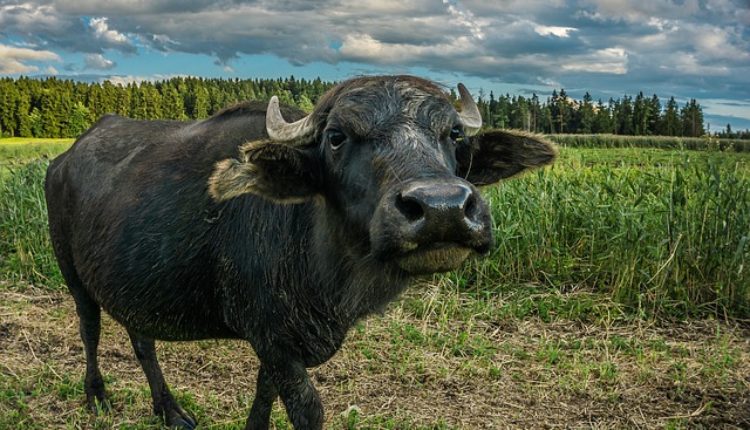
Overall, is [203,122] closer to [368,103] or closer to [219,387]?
[368,103]

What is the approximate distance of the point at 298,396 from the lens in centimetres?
341

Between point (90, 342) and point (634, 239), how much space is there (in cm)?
552

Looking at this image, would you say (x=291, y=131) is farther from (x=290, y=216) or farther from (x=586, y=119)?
(x=586, y=119)

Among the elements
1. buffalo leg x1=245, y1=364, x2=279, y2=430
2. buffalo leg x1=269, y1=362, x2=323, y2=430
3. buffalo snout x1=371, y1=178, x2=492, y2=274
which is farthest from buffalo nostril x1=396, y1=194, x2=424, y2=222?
buffalo leg x1=245, y1=364, x2=279, y2=430

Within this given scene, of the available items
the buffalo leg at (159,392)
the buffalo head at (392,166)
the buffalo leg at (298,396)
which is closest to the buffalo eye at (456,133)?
the buffalo head at (392,166)

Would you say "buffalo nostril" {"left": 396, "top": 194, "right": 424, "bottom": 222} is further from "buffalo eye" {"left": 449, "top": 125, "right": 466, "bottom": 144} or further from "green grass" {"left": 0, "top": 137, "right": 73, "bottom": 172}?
"green grass" {"left": 0, "top": 137, "right": 73, "bottom": 172}

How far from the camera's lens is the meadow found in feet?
16.6

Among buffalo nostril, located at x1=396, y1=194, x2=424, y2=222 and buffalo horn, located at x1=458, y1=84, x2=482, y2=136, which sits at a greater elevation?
buffalo horn, located at x1=458, y1=84, x2=482, y2=136

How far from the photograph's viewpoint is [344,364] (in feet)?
19.2

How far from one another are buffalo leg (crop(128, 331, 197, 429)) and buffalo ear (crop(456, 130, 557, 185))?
284 centimetres

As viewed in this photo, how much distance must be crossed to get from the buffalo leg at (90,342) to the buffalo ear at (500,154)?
129 inches

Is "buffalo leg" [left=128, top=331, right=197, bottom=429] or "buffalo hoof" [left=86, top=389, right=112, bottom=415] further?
"buffalo hoof" [left=86, top=389, right=112, bottom=415]

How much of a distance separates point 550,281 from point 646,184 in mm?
2194

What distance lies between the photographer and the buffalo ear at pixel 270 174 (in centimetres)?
314
